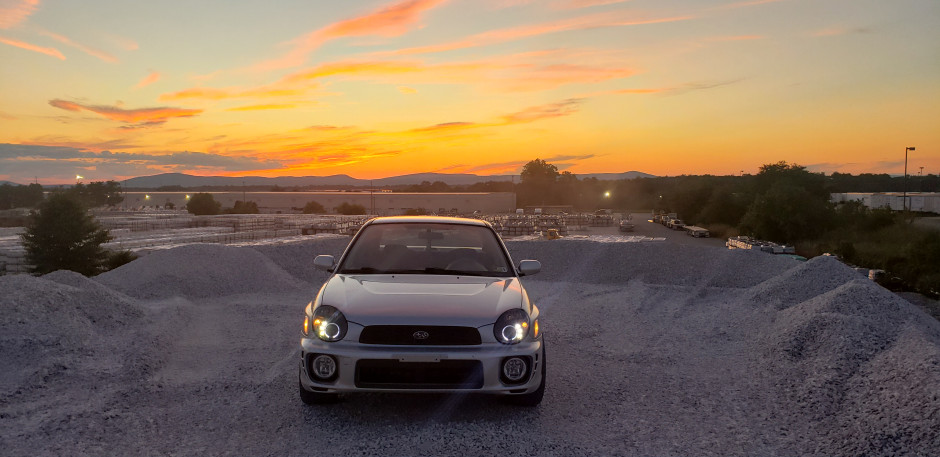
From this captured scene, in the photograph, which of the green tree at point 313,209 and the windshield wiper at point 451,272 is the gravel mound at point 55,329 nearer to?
the windshield wiper at point 451,272

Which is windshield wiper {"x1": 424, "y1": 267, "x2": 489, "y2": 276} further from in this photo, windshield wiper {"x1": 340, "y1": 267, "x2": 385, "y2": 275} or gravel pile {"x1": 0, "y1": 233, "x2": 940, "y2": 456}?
gravel pile {"x1": 0, "y1": 233, "x2": 940, "y2": 456}

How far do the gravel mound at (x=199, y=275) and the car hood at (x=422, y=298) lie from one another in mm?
11237

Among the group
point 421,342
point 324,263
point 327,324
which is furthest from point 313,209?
point 421,342

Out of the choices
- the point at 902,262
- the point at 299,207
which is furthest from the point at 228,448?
the point at 299,207

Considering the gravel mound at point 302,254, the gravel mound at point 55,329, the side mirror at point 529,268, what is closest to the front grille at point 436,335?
the side mirror at point 529,268

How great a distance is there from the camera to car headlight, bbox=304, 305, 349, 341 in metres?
4.72

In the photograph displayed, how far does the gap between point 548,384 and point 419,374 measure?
2.40 metres

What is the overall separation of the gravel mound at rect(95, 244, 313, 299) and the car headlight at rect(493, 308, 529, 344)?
12342 mm

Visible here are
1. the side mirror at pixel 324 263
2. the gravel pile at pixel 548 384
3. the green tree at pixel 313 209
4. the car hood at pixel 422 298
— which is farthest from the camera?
the green tree at pixel 313 209

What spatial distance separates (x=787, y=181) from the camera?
53.8 meters

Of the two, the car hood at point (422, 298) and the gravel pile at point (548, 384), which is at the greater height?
the car hood at point (422, 298)

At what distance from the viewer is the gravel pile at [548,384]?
4.89 metres

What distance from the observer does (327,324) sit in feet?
15.6

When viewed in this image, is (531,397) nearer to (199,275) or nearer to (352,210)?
(199,275)
